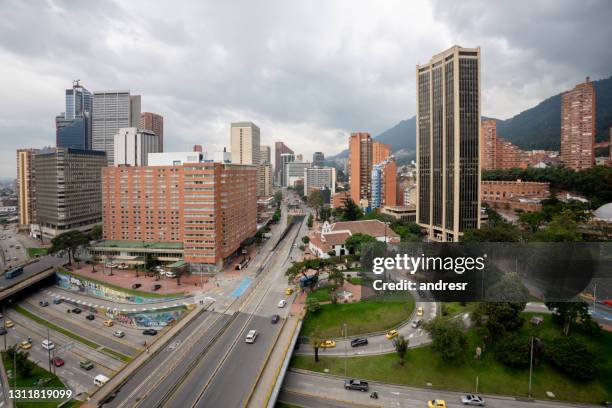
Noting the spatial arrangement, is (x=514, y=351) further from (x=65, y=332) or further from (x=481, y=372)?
(x=65, y=332)

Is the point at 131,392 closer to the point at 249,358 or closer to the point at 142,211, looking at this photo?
the point at 249,358

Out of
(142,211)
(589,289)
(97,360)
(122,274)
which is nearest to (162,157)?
(142,211)

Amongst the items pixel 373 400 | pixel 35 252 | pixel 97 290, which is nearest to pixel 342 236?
pixel 373 400

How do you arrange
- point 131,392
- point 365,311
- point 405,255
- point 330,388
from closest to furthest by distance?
point 405,255
point 131,392
point 330,388
point 365,311

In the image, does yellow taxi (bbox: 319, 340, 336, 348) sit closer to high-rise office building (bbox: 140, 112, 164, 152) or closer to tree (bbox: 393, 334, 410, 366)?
tree (bbox: 393, 334, 410, 366)

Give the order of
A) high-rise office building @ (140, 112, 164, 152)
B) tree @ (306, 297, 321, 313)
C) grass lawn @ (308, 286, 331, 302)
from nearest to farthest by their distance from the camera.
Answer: tree @ (306, 297, 321, 313)
grass lawn @ (308, 286, 331, 302)
high-rise office building @ (140, 112, 164, 152)

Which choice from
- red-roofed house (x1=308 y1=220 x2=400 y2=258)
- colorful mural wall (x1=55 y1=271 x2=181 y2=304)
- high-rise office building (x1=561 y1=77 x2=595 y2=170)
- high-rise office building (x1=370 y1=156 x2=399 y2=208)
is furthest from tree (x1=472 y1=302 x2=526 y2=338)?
high-rise office building (x1=561 y1=77 x2=595 y2=170)

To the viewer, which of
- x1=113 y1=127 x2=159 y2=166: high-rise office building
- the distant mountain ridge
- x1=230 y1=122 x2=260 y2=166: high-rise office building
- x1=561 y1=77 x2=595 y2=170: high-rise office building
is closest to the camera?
x1=113 y1=127 x2=159 y2=166: high-rise office building
